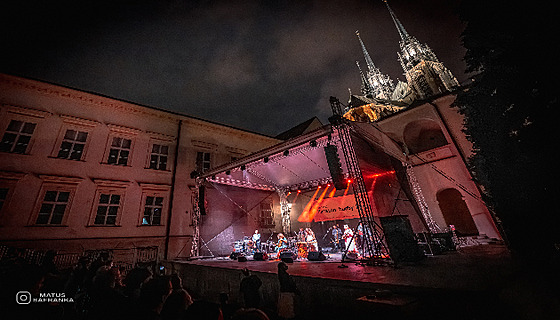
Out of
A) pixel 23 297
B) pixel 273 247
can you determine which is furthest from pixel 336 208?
pixel 23 297

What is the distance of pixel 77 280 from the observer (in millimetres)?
5172

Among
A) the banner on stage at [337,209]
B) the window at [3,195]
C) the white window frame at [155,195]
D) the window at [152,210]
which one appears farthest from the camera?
the window at [152,210]

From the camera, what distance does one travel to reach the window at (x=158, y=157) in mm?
13785

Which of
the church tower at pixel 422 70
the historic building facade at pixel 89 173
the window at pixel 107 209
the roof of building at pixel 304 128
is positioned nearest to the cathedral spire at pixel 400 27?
the church tower at pixel 422 70

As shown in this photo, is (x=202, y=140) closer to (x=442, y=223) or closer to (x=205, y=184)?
(x=205, y=184)

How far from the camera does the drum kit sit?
9938mm

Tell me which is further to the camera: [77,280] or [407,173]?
[407,173]

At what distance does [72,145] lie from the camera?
39.2ft

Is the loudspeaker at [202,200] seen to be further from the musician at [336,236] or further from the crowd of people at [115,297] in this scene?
the musician at [336,236]

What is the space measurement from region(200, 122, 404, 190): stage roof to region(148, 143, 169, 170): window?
3.39 metres

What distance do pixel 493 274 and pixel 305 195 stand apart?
11681 mm

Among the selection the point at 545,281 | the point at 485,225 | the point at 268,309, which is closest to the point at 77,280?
the point at 268,309

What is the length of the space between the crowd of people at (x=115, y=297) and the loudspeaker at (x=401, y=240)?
9.90 ft

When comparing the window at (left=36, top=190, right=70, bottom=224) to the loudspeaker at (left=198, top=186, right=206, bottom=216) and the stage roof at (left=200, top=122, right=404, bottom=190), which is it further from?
the stage roof at (left=200, top=122, right=404, bottom=190)
